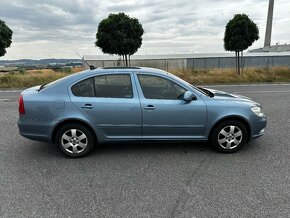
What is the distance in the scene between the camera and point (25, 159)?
447 cm

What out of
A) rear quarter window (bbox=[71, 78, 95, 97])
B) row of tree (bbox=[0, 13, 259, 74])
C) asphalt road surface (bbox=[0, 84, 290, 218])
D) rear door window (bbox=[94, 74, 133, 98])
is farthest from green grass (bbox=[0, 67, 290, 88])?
rear quarter window (bbox=[71, 78, 95, 97])

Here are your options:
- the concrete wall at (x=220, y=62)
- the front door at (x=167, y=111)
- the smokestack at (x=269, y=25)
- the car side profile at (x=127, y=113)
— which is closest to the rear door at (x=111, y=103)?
the car side profile at (x=127, y=113)

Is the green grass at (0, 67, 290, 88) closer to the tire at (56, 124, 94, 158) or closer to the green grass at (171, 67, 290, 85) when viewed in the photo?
the green grass at (171, 67, 290, 85)

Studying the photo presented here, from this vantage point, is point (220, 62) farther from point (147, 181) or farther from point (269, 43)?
point (147, 181)

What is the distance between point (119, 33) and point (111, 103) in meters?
13.4

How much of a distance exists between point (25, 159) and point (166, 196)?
100 inches

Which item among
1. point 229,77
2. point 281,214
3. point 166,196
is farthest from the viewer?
point 229,77

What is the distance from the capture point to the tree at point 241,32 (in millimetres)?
17312

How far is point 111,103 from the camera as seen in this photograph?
4.41 meters

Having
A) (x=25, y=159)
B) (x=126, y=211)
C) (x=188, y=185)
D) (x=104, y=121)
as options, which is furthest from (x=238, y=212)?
(x=25, y=159)

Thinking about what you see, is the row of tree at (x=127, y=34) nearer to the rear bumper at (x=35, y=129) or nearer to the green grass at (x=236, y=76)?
the green grass at (x=236, y=76)

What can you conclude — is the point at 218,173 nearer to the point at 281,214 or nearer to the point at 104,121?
the point at 281,214

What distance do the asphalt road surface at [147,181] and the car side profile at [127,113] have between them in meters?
0.32

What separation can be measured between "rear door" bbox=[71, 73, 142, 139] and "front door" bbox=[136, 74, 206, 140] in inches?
5.9
